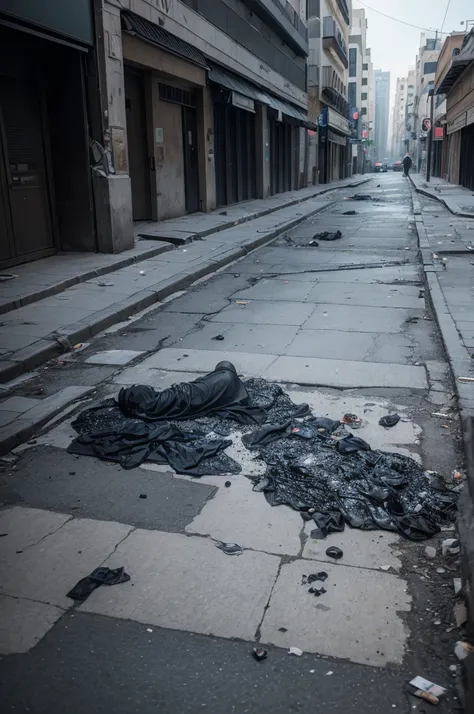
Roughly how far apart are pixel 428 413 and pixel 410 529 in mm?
1671

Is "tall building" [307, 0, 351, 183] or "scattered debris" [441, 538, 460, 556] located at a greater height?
"tall building" [307, 0, 351, 183]

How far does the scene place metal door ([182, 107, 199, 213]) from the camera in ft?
57.7

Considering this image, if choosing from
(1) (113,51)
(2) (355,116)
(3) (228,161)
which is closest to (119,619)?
(1) (113,51)

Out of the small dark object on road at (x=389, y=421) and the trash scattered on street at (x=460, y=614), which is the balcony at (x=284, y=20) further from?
the trash scattered on street at (x=460, y=614)

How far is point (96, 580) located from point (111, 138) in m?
9.29

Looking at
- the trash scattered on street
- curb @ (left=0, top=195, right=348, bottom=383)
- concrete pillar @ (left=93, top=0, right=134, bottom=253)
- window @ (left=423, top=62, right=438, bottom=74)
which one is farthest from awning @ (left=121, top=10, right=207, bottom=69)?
window @ (left=423, top=62, right=438, bottom=74)

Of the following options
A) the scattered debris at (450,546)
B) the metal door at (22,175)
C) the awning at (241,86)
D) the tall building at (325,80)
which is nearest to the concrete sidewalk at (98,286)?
the metal door at (22,175)

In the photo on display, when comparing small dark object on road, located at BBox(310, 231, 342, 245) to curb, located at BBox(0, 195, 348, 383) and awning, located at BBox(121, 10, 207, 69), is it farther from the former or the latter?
awning, located at BBox(121, 10, 207, 69)

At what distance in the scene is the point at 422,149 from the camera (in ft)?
277

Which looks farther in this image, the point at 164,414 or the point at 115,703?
the point at 164,414

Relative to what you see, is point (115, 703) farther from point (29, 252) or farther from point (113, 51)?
point (113, 51)

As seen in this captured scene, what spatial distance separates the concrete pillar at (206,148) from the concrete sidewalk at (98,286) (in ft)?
9.95

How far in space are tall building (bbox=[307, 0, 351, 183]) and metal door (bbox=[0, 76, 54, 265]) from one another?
113 ft

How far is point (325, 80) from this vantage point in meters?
44.9
